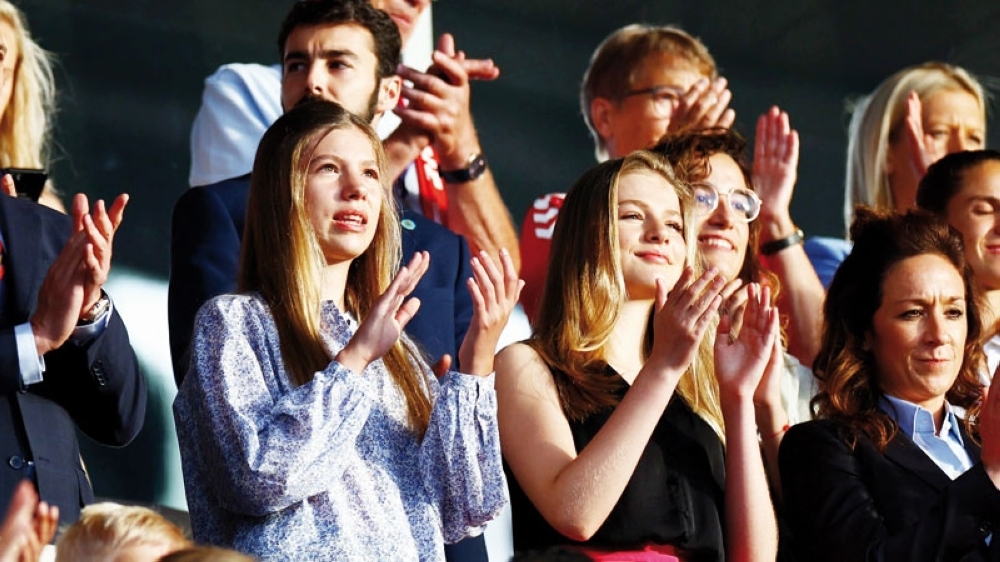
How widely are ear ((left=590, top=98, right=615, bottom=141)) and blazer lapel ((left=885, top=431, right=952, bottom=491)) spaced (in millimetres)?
1687

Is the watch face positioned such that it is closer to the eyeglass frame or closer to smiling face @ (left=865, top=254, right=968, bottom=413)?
the eyeglass frame

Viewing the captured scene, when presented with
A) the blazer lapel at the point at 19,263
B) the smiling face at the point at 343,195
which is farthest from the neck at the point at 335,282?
the blazer lapel at the point at 19,263

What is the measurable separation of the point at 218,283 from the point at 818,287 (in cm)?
175

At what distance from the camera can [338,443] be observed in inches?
128

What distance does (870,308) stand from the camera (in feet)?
14.1

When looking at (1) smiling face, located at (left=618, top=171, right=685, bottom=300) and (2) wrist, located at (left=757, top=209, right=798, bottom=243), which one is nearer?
(1) smiling face, located at (left=618, top=171, right=685, bottom=300)

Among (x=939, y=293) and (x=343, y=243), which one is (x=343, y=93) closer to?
(x=343, y=243)

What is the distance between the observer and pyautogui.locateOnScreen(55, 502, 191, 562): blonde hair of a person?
294 centimetres

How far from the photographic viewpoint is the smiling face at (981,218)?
15.7ft

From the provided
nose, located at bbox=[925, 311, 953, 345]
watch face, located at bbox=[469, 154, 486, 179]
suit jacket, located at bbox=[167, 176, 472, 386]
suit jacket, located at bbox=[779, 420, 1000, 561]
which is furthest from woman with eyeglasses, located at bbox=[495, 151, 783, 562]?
watch face, located at bbox=[469, 154, 486, 179]

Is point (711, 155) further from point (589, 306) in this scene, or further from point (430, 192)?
point (589, 306)

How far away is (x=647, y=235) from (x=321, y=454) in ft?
3.75

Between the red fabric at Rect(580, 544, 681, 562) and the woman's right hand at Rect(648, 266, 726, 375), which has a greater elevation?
the woman's right hand at Rect(648, 266, 726, 375)

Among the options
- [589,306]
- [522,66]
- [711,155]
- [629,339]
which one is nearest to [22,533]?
[589,306]
